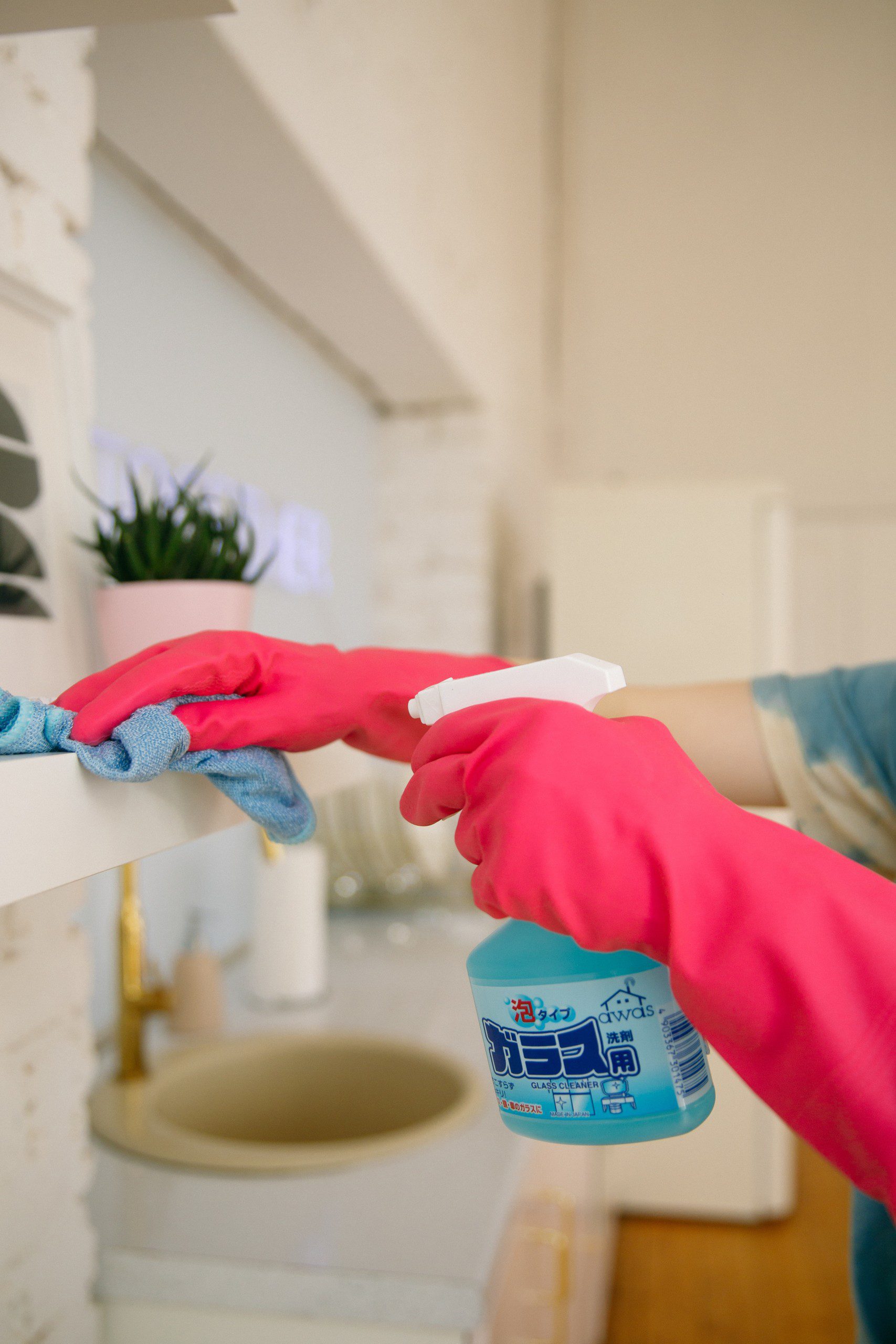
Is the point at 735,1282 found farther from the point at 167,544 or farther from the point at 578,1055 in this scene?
the point at 167,544

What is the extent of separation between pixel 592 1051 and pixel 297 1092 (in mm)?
961

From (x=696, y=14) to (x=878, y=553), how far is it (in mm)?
2180

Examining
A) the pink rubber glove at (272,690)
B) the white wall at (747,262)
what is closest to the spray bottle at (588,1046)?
the pink rubber glove at (272,690)

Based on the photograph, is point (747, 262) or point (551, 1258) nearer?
point (551, 1258)

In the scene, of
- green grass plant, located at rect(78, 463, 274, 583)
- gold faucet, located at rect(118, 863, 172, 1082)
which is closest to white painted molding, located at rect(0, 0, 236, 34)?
green grass plant, located at rect(78, 463, 274, 583)

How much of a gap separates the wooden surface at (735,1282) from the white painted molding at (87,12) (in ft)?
Result: 7.55

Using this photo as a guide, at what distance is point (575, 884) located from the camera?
0.45 m

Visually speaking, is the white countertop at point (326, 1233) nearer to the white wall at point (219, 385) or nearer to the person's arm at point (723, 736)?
the person's arm at point (723, 736)

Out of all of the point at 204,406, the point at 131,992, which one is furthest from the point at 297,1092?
the point at 204,406

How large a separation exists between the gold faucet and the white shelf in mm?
633

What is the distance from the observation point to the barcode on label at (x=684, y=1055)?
53cm

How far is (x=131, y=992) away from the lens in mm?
→ 1194

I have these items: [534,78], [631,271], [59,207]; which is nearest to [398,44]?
[59,207]

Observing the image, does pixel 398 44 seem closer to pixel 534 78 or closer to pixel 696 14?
pixel 534 78
